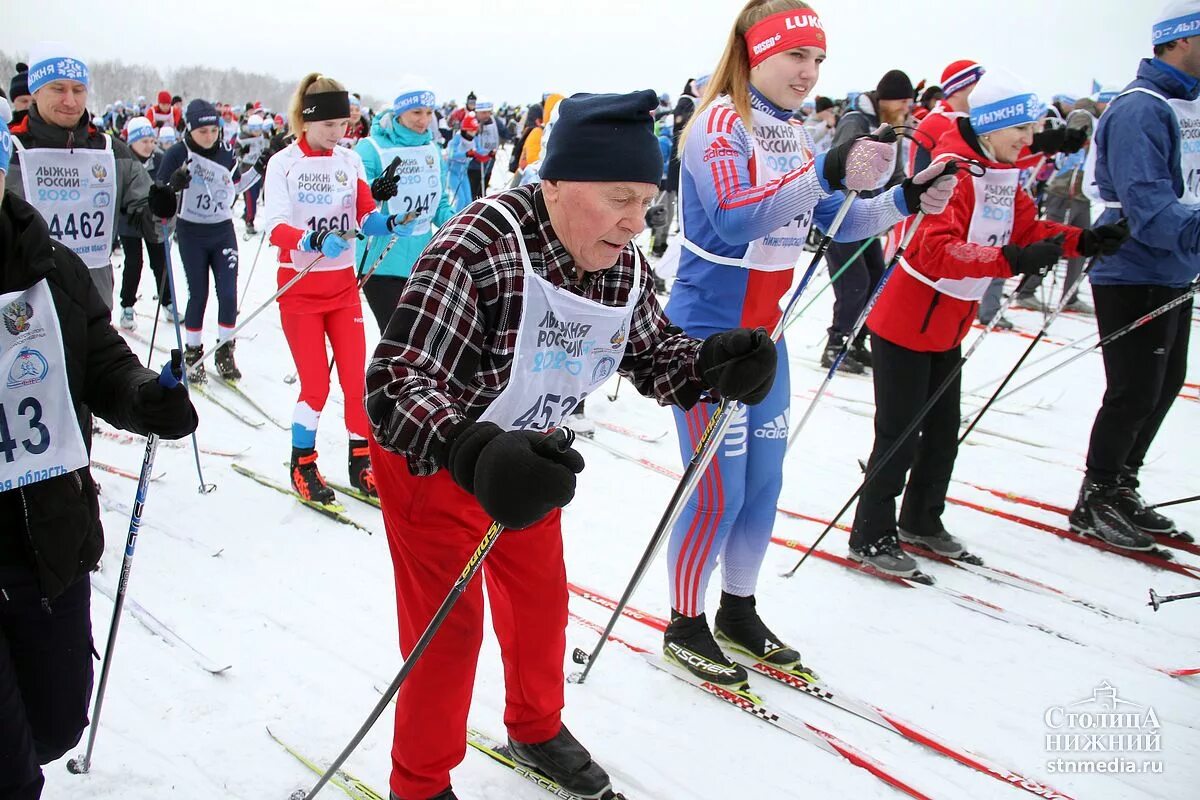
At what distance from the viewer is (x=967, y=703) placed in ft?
9.86

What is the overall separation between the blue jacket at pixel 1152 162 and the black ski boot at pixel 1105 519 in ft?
4.03

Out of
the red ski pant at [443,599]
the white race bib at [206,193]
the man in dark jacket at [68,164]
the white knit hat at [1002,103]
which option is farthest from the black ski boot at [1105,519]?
the white race bib at [206,193]

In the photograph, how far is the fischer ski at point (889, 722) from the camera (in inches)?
103

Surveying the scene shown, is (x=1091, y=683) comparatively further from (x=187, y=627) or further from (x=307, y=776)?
(x=187, y=627)

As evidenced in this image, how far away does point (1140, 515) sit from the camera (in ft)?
14.2

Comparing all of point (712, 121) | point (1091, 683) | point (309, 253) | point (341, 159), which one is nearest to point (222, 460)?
point (309, 253)

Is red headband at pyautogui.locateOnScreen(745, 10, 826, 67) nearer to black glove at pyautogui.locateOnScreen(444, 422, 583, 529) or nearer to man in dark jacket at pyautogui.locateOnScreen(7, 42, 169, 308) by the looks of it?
black glove at pyautogui.locateOnScreen(444, 422, 583, 529)

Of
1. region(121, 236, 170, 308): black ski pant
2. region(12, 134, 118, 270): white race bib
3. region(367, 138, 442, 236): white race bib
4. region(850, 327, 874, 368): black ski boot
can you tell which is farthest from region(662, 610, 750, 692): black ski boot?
region(121, 236, 170, 308): black ski pant

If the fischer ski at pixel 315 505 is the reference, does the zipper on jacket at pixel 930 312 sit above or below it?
above

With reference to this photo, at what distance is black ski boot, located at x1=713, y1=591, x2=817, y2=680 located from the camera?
3.08m

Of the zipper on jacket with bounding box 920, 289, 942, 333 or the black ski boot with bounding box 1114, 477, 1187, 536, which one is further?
the black ski boot with bounding box 1114, 477, 1187, 536

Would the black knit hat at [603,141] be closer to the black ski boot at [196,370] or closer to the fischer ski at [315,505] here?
the fischer ski at [315,505]

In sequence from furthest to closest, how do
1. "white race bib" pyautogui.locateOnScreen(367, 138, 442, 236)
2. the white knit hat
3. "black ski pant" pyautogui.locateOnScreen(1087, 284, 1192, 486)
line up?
"white race bib" pyautogui.locateOnScreen(367, 138, 442, 236), "black ski pant" pyautogui.locateOnScreen(1087, 284, 1192, 486), the white knit hat

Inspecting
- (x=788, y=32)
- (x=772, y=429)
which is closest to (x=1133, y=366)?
(x=772, y=429)
